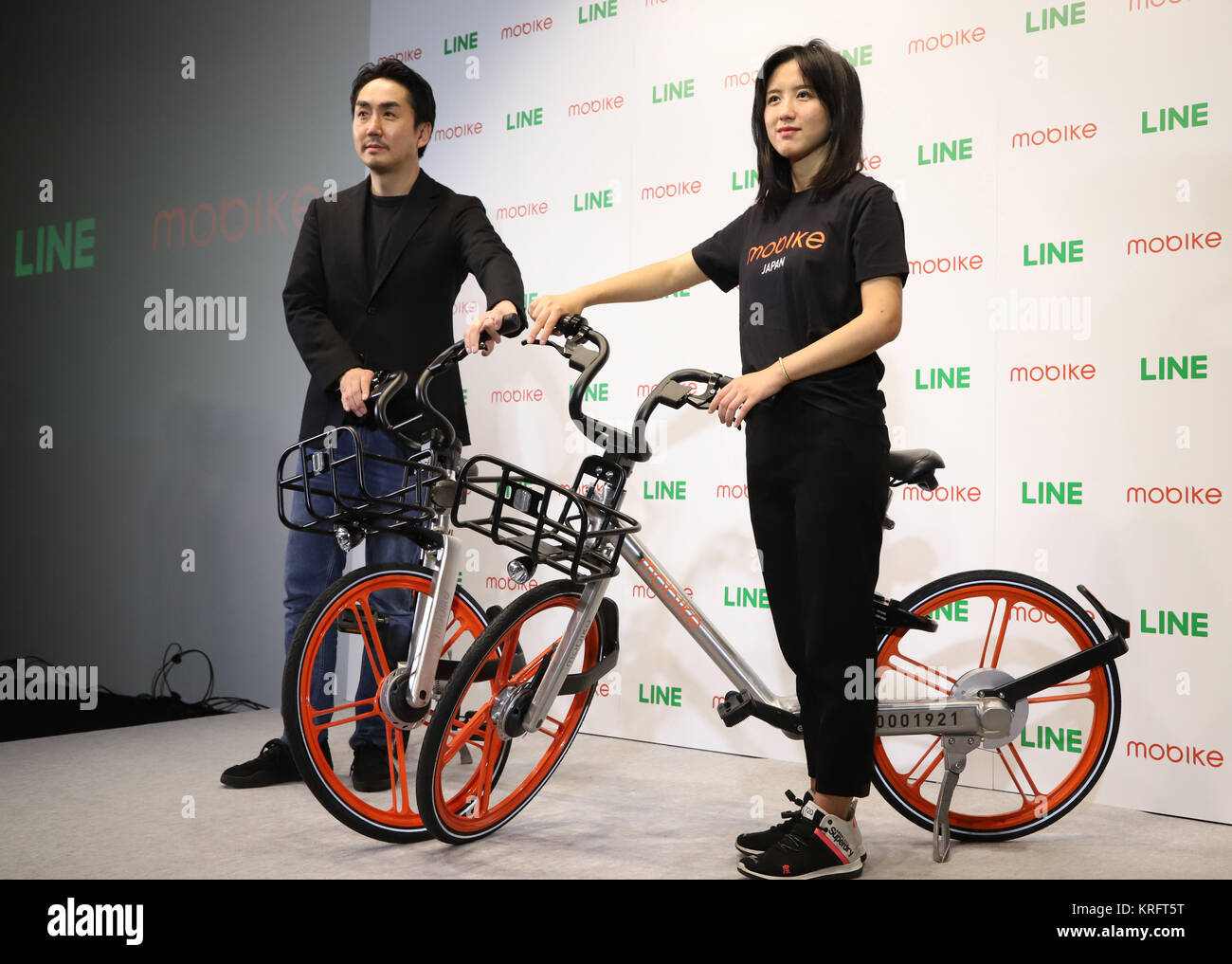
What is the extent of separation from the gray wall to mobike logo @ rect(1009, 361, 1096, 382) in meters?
2.49

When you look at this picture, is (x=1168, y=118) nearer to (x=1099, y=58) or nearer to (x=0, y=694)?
(x=1099, y=58)

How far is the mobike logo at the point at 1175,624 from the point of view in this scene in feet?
8.14

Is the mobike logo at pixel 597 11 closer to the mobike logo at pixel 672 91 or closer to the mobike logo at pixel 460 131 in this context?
the mobike logo at pixel 672 91

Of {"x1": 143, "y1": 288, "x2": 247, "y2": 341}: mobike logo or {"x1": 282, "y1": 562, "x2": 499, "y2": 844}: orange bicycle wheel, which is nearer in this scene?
{"x1": 282, "y1": 562, "x2": 499, "y2": 844}: orange bicycle wheel

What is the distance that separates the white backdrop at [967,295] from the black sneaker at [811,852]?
1028mm

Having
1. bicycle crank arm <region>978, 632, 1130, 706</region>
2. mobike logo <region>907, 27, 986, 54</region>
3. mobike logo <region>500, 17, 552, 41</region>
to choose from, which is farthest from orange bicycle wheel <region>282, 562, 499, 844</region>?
mobike logo <region>500, 17, 552, 41</region>

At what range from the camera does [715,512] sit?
3207mm

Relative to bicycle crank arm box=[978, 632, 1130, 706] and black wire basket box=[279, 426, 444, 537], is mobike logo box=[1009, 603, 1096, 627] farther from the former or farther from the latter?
black wire basket box=[279, 426, 444, 537]

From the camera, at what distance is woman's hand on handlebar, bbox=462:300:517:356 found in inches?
78.9

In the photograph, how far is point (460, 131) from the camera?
381 cm

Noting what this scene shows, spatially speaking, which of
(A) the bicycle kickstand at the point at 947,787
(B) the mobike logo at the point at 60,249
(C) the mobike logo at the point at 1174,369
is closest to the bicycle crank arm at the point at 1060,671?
(A) the bicycle kickstand at the point at 947,787

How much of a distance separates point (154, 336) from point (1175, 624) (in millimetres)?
3705

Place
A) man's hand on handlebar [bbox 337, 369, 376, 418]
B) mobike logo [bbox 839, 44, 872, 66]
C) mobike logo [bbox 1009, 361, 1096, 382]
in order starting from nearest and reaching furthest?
man's hand on handlebar [bbox 337, 369, 376, 418] < mobike logo [bbox 1009, 361, 1096, 382] < mobike logo [bbox 839, 44, 872, 66]

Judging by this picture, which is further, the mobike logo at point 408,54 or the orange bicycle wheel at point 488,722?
the mobike logo at point 408,54
